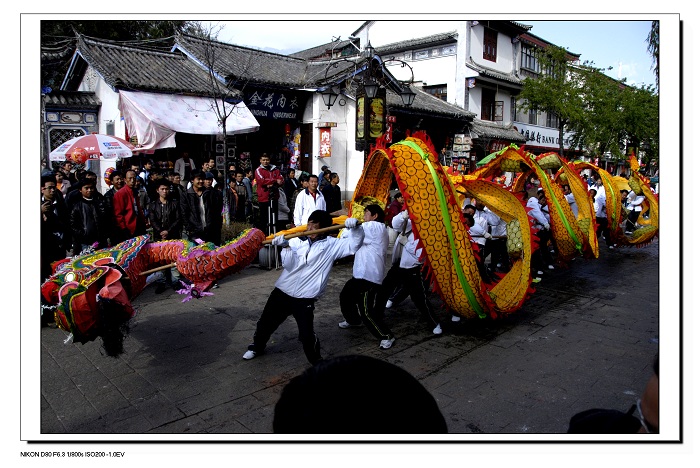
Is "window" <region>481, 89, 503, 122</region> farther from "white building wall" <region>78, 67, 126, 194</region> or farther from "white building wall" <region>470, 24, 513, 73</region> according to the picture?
"white building wall" <region>78, 67, 126, 194</region>

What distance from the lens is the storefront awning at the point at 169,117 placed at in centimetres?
1118

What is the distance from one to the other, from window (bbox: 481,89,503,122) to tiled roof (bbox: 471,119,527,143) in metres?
0.38

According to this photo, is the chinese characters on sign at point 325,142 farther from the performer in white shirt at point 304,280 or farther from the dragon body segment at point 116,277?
the performer in white shirt at point 304,280

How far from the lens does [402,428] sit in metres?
1.38

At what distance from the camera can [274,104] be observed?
1441 cm

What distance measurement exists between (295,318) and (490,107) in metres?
19.8

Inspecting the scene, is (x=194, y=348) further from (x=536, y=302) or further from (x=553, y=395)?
(x=536, y=302)

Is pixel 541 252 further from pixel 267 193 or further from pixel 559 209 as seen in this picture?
pixel 267 193

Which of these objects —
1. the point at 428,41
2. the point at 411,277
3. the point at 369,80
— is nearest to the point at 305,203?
the point at 411,277

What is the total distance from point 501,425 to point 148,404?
262 centimetres

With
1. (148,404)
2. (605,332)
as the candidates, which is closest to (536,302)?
(605,332)

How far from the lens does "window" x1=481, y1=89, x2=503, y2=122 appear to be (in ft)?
71.1

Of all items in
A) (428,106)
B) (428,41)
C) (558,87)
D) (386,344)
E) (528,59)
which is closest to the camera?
(386,344)

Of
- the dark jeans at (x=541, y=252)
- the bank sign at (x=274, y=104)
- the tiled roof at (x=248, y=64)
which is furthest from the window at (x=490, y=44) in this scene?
the dark jeans at (x=541, y=252)
